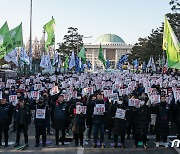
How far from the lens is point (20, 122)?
10.9 meters

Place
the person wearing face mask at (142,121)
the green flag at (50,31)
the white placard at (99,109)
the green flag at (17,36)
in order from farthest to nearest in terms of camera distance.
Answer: the green flag at (50,31) → the green flag at (17,36) → the white placard at (99,109) → the person wearing face mask at (142,121)

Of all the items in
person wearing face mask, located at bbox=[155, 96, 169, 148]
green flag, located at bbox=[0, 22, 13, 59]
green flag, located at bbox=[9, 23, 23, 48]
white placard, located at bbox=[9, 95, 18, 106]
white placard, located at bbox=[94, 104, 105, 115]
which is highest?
green flag, located at bbox=[9, 23, 23, 48]

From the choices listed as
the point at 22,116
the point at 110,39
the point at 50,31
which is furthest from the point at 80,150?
the point at 110,39

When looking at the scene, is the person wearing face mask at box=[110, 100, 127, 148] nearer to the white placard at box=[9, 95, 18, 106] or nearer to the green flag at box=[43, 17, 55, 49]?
the white placard at box=[9, 95, 18, 106]

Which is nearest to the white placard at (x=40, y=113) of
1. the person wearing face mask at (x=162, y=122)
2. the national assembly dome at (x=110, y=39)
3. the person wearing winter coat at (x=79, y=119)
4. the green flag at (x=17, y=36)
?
A: the person wearing winter coat at (x=79, y=119)

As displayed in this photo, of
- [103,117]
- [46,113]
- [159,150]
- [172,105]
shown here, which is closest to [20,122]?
[46,113]

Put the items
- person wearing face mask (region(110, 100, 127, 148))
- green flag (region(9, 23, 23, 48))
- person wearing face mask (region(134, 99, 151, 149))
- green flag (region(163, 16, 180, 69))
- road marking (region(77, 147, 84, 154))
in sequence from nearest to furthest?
road marking (region(77, 147, 84, 154))
person wearing face mask (region(110, 100, 127, 148))
person wearing face mask (region(134, 99, 151, 149))
green flag (region(163, 16, 180, 69))
green flag (region(9, 23, 23, 48))

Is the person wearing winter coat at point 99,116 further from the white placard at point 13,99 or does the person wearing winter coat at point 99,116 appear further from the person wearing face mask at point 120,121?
the white placard at point 13,99

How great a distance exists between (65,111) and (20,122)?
133 centimetres

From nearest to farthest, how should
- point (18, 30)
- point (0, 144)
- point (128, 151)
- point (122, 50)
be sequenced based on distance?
point (128, 151) → point (0, 144) → point (18, 30) → point (122, 50)

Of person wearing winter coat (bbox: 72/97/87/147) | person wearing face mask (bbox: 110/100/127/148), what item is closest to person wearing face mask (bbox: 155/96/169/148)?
person wearing face mask (bbox: 110/100/127/148)

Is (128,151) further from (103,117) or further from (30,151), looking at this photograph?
(30,151)

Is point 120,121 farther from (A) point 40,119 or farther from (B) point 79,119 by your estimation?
(A) point 40,119

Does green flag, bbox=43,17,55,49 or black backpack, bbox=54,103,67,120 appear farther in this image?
green flag, bbox=43,17,55,49
